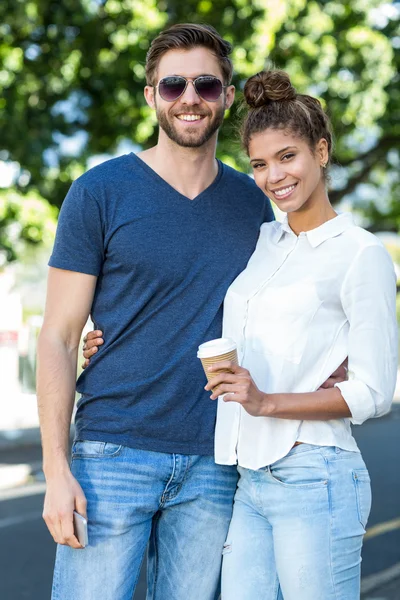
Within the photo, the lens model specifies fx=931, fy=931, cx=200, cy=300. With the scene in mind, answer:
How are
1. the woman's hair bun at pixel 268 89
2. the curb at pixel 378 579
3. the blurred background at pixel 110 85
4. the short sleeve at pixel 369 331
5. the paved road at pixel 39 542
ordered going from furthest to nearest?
the blurred background at pixel 110 85, the paved road at pixel 39 542, the curb at pixel 378 579, the woman's hair bun at pixel 268 89, the short sleeve at pixel 369 331

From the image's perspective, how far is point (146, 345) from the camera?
2.69 metres

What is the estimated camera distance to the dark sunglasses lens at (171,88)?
282cm

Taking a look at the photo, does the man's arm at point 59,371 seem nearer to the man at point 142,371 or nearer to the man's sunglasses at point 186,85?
the man at point 142,371

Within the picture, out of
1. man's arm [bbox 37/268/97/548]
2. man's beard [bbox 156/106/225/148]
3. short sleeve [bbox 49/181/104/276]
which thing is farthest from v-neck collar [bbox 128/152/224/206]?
Result: man's arm [bbox 37/268/97/548]

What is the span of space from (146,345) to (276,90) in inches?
32.4

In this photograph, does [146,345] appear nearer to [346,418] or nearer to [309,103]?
[346,418]

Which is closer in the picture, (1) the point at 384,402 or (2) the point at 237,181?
(1) the point at 384,402

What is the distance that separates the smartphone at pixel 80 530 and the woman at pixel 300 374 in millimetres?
430

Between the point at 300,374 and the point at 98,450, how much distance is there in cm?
61

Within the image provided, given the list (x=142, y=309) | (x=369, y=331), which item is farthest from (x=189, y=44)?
(x=369, y=331)

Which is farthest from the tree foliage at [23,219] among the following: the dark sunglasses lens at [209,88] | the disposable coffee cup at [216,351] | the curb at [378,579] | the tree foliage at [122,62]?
the disposable coffee cup at [216,351]

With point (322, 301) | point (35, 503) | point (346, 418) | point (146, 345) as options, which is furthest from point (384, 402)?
point (35, 503)

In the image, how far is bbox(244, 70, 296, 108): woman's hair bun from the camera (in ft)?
8.79

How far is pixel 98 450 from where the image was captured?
2.65m
